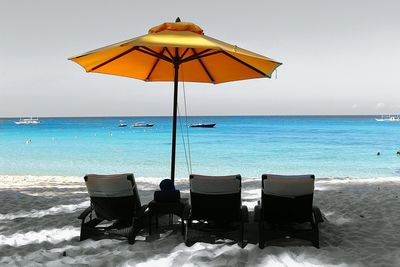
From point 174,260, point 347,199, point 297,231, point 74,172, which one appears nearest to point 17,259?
point 174,260

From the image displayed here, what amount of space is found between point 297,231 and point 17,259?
120 inches

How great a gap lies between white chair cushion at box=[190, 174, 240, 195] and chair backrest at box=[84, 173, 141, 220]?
2.40 feet

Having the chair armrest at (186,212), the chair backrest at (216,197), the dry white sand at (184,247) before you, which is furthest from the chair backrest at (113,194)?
the chair backrest at (216,197)

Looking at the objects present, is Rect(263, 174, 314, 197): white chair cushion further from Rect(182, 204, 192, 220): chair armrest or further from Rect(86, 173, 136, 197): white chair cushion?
Rect(86, 173, 136, 197): white chair cushion

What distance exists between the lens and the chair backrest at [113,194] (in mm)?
3799

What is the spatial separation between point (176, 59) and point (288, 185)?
2.36 m

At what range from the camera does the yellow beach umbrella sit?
12.5ft

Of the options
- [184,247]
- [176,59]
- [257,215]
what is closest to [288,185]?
[257,215]

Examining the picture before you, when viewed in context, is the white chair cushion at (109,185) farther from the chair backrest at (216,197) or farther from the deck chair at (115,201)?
the chair backrest at (216,197)

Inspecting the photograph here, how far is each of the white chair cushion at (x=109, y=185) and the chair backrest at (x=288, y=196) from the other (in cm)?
154

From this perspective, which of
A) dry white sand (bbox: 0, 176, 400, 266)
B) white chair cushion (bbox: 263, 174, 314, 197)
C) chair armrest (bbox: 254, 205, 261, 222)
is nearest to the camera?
dry white sand (bbox: 0, 176, 400, 266)

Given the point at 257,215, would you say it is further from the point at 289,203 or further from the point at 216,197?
the point at 216,197

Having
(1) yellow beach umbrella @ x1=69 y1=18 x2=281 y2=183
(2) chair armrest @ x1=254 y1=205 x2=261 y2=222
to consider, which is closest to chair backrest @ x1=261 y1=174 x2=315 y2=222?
(2) chair armrest @ x1=254 y1=205 x2=261 y2=222

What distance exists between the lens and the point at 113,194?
3840 mm
